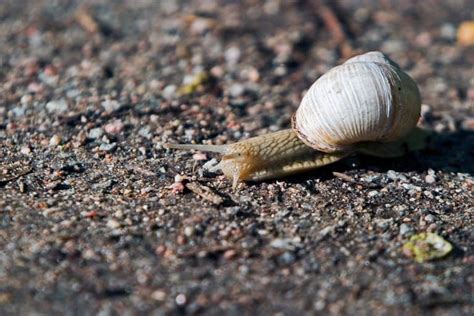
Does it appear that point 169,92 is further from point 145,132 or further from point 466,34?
point 466,34

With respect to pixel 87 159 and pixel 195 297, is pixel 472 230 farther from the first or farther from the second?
pixel 87 159

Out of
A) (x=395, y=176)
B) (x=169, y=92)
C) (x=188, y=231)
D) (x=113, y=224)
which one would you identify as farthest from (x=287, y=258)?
(x=169, y=92)

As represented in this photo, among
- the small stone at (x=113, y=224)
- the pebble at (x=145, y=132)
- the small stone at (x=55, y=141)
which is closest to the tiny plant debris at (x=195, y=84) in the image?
the pebble at (x=145, y=132)

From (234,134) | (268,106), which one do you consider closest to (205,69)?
(268,106)

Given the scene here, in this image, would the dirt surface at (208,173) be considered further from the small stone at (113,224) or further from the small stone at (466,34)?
the small stone at (466,34)

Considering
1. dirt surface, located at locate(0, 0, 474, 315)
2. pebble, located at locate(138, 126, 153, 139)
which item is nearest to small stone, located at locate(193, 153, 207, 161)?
dirt surface, located at locate(0, 0, 474, 315)

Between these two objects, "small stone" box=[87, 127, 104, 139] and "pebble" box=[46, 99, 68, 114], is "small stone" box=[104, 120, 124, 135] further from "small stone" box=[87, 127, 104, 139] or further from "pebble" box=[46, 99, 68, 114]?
"pebble" box=[46, 99, 68, 114]
